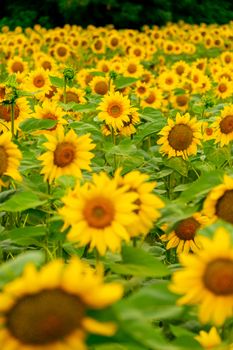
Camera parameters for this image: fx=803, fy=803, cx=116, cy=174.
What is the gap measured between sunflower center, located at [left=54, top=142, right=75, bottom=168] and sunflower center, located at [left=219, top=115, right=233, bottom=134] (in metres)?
0.94

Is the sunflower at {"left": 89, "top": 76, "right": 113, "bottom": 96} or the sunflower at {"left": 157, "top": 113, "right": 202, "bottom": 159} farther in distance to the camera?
the sunflower at {"left": 89, "top": 76, "right": 113, "bottom": 96}

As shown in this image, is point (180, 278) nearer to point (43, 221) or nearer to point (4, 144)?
point (4, 144)

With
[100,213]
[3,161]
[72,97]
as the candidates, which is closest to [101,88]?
[72,97]

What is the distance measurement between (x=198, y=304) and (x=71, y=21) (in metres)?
10.5

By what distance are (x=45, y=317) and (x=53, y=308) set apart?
0.7 inches

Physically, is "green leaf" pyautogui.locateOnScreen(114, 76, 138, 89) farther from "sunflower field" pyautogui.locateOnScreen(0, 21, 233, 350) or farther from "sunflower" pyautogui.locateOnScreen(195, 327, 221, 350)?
"sunflower" pyautogui.locateOnScreen(195, 327, 221, 350)

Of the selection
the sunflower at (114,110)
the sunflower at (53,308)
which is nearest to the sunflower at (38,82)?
the sunflower at (114,110)

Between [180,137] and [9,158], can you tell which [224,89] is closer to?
[180,137]

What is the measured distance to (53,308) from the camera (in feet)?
3.84

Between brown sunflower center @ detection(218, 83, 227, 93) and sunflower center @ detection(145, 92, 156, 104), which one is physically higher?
brown sunflower center @ detection(218, 83, 227, 93)

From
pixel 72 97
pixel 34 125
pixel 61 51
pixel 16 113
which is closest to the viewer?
pixel 34 125

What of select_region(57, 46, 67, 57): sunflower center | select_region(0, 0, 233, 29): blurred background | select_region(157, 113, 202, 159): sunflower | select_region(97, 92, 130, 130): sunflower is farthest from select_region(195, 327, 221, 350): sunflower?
select_region(0, 0, 233, 29): blurred background

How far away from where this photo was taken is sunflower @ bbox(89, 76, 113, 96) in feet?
13.6

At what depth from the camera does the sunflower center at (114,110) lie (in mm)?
3215
